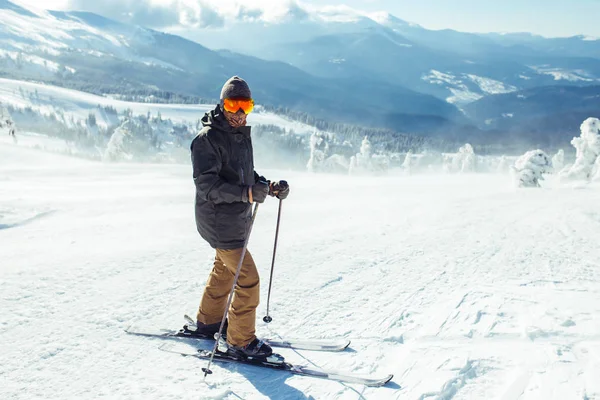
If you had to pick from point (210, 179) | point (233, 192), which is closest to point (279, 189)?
point (233, 192)

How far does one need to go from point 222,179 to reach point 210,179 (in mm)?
173

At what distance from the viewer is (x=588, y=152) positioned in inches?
1284

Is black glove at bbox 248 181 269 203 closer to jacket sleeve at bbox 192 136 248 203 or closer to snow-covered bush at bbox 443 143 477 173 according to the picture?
jacket sleeve at bbox 192 136 248 203

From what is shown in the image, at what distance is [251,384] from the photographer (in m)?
3.59

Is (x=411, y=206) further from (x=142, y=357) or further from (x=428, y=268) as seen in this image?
(x=142, y=357)

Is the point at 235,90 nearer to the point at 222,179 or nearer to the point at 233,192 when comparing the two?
the point at 222,179

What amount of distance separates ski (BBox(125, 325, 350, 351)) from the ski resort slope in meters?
0.09

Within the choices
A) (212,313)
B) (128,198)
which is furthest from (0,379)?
(128,198)

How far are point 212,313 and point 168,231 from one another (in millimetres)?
4358

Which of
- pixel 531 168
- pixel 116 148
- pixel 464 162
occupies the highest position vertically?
pixel 464 162

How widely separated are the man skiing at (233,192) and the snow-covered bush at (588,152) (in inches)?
1374

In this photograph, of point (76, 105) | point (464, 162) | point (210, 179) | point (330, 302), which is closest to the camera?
point (210, 179)

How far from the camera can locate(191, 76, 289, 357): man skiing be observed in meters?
3.70

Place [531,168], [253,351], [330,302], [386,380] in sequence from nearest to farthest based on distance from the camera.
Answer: [386,380], [253,351], [330,302], [531,168]
